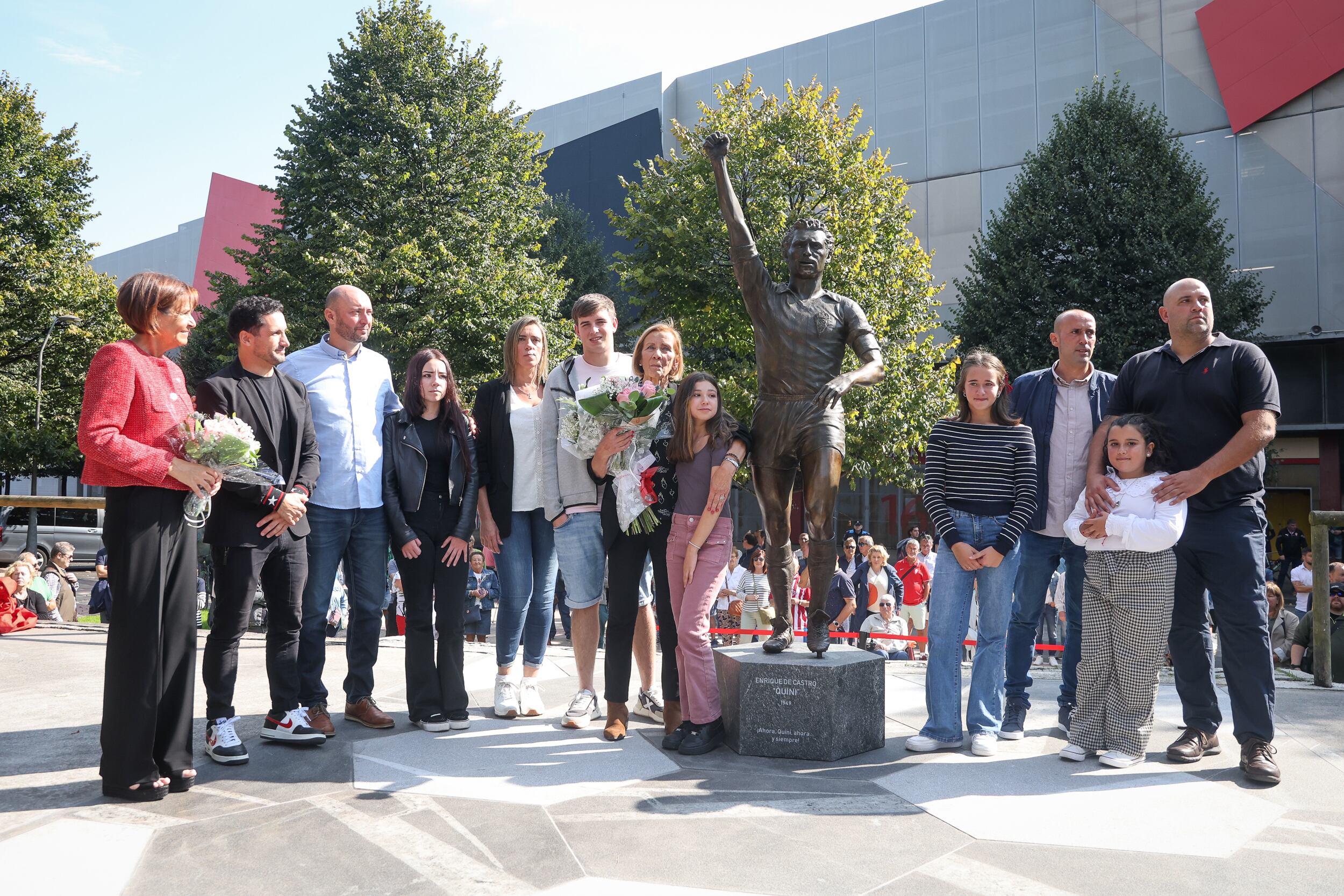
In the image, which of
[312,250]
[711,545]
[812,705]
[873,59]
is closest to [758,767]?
[812,705]

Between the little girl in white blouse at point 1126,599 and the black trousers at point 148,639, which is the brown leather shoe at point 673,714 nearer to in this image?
the little girl in white blouse at point 1126,599

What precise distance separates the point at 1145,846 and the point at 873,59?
1055 inches

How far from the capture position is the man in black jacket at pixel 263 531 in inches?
159

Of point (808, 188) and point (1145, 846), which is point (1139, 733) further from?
point (808, 188)

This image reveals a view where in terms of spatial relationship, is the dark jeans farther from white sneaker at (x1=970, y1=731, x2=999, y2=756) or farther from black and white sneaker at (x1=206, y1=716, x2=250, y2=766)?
black and white sneaker at (x1=206, y1=716, x2=250, y2=766)

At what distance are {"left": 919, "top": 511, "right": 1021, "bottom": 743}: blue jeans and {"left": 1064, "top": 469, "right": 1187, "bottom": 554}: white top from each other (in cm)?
41

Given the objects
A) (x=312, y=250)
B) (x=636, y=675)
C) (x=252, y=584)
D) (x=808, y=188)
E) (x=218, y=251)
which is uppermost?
(x=218, y=251)

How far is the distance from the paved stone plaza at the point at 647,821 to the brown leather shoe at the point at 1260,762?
→ 0.18 ft

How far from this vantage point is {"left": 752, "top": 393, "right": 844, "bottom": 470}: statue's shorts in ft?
15.3

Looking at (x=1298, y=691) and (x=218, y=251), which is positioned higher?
(x=218, y=251)

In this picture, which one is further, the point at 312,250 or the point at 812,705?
the point at 312,250

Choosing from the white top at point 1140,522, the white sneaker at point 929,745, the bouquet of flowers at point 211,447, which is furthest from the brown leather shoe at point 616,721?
the white top at point 1140,522

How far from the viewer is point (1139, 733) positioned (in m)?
4.14

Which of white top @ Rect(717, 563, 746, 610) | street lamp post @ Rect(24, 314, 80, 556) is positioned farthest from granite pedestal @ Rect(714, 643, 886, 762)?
street lamp post @ Rect(24, 314, 80, 556)
